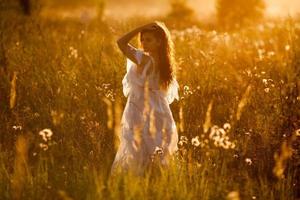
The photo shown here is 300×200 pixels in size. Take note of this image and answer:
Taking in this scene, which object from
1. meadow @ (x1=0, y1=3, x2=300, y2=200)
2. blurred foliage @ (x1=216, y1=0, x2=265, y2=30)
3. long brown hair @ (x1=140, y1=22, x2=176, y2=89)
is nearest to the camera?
meadow @ (x1=0, y1=3, x2=300, y2=200)

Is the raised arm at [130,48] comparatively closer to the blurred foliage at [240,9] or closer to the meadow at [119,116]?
the meadow at [119,116]

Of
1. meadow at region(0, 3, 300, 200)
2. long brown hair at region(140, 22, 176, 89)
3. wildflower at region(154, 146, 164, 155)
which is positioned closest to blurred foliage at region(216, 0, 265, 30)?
meadow at region(0, 3, 300, 200)

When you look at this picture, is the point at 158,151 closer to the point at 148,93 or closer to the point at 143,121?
the point at 143,121

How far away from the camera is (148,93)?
586 centimetres

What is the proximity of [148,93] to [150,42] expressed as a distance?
450mm

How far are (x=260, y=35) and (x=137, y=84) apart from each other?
279 inches

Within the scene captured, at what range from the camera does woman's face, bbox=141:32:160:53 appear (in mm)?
5965

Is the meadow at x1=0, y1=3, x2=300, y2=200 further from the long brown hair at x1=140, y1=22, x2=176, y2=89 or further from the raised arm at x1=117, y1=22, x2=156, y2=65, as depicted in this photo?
the raised arm at x1=117, y1=22, x2=156, y2=65

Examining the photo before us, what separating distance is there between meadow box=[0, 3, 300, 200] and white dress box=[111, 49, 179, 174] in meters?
0.14

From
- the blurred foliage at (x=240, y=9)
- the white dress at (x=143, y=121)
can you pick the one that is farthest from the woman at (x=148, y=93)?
the blurred foliage at (x=240, y=9)

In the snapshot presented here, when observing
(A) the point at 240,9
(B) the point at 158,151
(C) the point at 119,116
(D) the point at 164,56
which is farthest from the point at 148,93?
(A) the point at 240,9

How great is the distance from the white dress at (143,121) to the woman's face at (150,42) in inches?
5.3

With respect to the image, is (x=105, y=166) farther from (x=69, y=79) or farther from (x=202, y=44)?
(x=202, y=44)

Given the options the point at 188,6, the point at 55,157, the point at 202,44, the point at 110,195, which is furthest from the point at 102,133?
the point at 188,6
